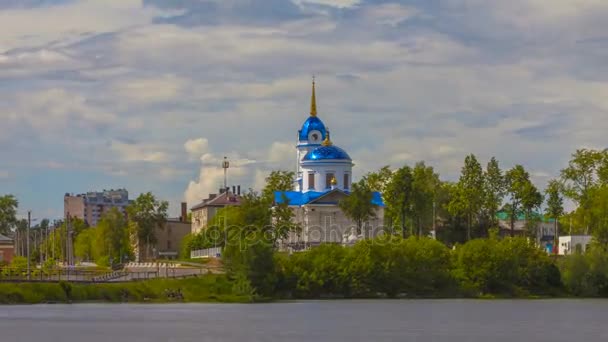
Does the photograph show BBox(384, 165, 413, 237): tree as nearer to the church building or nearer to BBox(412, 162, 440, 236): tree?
BBox(412, 162, 440, 236): tree

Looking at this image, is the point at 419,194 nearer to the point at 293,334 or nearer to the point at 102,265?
the point at 102,265

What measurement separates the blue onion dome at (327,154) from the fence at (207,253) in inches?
786

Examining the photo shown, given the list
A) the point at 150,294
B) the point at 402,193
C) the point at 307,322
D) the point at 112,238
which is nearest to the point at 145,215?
the point at 112,238

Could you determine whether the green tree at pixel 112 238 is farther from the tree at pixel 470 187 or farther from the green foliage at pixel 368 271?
the green foliage at pixel 368 271

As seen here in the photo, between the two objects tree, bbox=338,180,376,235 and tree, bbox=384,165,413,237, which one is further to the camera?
tree, bbox=338,180,376,235

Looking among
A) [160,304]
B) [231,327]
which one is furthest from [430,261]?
[231,327]

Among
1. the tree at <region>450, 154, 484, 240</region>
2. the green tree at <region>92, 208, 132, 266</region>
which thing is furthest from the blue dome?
the tree at <region>450, 154, 484, 240</region>

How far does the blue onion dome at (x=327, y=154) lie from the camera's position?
189 meters

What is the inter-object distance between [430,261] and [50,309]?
4306 centimetres

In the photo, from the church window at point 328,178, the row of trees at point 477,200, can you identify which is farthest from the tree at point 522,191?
the church window at point 328,178

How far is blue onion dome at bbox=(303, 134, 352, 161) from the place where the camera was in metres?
189

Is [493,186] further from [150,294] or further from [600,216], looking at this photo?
[150,294]

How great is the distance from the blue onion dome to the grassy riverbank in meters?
68.9

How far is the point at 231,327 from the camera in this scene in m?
79.6
